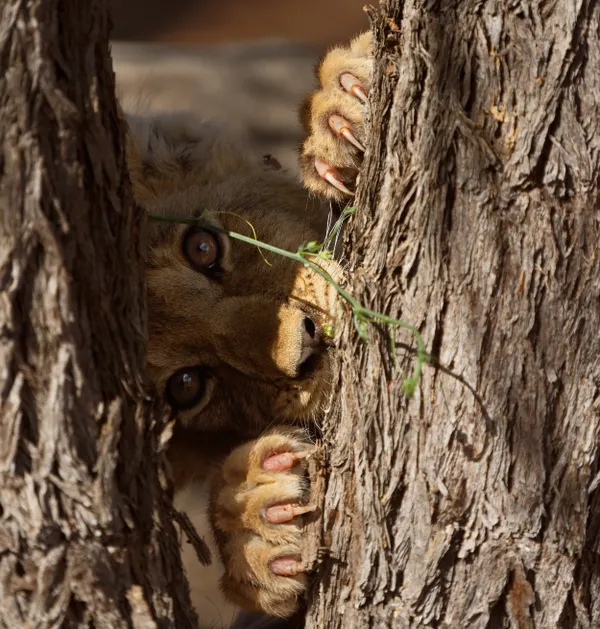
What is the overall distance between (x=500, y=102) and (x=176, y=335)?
998mm

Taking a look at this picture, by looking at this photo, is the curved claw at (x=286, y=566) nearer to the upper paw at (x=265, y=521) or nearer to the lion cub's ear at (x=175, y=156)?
the upper paw at (x=265, y=521)

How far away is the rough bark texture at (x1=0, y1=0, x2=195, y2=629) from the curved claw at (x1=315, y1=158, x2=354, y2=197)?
2.63ft

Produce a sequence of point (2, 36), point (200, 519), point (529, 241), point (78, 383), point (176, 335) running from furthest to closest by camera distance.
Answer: point (200, 519), point (176, 335), point (529, 241), point (78, 383), point (2, 36)

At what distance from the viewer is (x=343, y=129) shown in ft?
6.63

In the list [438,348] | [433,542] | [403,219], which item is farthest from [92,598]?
[403,219]

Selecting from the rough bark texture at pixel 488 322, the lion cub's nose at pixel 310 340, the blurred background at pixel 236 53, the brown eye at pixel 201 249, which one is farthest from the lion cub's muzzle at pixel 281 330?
the blurred background at pixel 236 53


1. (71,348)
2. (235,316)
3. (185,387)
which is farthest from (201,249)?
(71,348)

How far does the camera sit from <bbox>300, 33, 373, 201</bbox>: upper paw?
2035 millimetres

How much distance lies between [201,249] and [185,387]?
0.33m

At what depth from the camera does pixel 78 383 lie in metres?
1.24

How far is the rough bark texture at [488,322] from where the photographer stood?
1358 millimetres

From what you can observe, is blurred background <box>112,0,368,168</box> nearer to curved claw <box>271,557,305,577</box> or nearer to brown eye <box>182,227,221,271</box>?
brown eye <box>182,227,221,271</box>

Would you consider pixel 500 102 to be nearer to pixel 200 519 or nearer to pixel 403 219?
pixel 403 219

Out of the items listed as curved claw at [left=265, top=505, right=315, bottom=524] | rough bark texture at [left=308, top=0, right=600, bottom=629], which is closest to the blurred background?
curved claw at [left=265, top=505, right=315, bottom=524]
